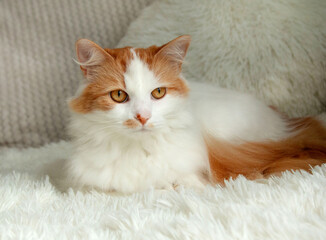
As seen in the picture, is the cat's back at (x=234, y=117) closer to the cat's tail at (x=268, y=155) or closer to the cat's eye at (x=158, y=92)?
the cat's tail at (x=268, y=155)

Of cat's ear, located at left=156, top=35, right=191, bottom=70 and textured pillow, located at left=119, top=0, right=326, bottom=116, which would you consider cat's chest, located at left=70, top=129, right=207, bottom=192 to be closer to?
cat's ear, located at left=156, top=35, right=191, bottom=70

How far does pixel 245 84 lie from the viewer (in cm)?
163

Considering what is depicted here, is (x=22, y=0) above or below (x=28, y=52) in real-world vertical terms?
above

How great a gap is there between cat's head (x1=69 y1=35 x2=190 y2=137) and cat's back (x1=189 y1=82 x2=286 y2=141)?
0.54ft

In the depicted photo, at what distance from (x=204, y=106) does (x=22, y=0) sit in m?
1.23

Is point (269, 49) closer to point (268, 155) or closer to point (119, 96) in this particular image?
point (268, 155)

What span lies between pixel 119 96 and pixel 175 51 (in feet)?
0.78

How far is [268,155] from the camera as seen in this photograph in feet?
4.07

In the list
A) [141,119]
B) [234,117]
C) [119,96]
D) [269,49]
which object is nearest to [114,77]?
[119,96]

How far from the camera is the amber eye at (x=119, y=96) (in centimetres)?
104

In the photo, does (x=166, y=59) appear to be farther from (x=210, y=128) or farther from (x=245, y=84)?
(x=245, y=84)

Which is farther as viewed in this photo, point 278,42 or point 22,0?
point 22,0

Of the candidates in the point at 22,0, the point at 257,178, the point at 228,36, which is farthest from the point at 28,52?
the point at 257,178

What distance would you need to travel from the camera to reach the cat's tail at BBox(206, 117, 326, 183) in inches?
44.6
